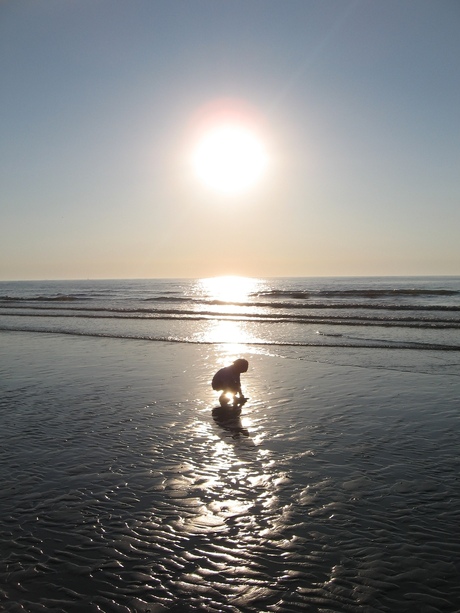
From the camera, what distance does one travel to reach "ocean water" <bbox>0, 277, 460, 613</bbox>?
3.96 metres

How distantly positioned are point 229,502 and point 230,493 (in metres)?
0.24

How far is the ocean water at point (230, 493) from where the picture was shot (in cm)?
396

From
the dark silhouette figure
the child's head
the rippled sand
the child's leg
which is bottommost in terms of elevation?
the rippled sand

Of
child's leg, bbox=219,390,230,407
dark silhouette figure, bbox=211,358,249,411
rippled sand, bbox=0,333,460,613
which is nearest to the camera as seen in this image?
rippled sand, bbox=0,333,460,613

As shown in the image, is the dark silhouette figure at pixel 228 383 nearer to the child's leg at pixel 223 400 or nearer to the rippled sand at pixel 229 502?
the child's leg at pixel 223 400

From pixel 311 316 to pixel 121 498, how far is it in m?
29.7

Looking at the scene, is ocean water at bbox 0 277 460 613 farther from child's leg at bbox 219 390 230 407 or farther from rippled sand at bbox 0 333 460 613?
child's leg at bbox 219 390 230 407

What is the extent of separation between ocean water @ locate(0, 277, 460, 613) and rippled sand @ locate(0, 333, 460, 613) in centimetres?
2

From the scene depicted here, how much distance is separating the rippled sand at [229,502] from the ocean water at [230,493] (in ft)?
0.07

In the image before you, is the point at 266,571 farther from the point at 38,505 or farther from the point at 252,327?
the point at 252,327

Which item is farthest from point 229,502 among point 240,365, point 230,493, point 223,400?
point 240,365

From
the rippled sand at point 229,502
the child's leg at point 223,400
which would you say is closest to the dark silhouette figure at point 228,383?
the child's leg at point 223,400

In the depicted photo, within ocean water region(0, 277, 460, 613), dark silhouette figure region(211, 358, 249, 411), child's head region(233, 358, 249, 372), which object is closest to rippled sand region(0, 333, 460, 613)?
ocean water region(0, 277, 460, 613)

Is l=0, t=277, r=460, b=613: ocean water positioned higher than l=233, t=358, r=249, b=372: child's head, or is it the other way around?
l=233, t=358, r=249, b=372: child's head
